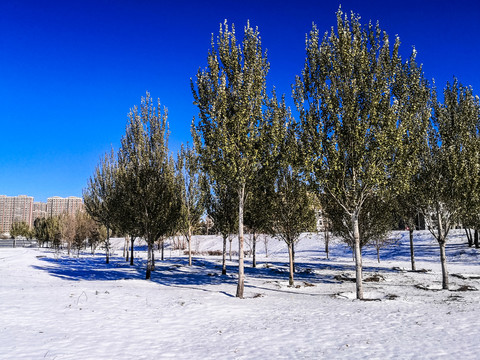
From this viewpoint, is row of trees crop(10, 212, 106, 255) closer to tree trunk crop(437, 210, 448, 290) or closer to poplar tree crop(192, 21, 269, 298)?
poplar tree crop(192, 21, 269, 298)

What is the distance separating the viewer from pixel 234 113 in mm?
19531

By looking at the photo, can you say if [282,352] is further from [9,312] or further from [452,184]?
[452,184]

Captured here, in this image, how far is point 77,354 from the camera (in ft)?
27.4

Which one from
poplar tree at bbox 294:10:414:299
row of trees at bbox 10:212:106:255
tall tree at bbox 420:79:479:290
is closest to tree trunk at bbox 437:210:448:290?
tall tree at bbox 420:79:479:290

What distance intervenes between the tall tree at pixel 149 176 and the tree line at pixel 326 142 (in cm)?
8

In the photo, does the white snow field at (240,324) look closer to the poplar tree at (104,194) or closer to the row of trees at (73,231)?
the poplar tree at (104,194)

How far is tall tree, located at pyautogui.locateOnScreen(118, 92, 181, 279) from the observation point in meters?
24.8

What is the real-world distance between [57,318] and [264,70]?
1645 centimetres

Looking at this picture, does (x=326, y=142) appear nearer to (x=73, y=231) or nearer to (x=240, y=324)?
(x=240, y=324)

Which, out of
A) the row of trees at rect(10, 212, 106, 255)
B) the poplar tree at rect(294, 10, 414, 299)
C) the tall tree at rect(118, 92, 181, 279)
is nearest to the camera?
the poplar tree at rect(294, 10, 414, 299)

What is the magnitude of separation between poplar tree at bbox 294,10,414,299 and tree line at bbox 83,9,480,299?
0.06 meters

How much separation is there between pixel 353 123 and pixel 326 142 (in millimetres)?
1833

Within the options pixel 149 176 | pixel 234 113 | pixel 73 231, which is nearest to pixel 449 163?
pixel 234 113

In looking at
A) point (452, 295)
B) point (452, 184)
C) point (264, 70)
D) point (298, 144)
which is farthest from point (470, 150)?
point (264, 70)
